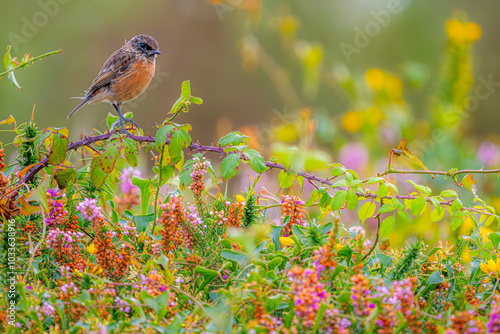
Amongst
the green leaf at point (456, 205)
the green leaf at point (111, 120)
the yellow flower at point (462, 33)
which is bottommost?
the green leaf at point (456, 205)

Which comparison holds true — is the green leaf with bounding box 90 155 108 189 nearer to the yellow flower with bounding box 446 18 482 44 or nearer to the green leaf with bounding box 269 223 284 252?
the green leaf with bounding box 269 223 284 252

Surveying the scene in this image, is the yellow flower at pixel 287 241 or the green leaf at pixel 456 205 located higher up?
the green leaf at pixel 456 205

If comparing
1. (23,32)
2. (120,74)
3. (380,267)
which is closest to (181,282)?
(380,267)

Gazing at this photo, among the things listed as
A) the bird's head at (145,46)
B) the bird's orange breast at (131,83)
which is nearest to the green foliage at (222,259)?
the bird's orange breast at (131,83)

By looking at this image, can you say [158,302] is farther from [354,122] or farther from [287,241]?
[354,122]

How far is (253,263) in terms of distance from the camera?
3.85 feet

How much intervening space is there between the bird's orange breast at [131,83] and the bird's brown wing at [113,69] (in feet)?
0.10

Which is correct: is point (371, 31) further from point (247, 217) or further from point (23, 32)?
point (247, 217)

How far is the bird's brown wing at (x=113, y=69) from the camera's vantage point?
2.81 meters

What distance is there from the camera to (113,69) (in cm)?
287

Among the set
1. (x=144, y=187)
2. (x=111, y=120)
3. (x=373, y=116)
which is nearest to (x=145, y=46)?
(x=111, y=120)

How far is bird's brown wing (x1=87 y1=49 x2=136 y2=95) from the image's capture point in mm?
2809

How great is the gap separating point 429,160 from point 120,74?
2165 millimetres

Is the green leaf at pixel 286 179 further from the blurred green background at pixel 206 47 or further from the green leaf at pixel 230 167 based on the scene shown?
the blurred green background at pixel 206 47
